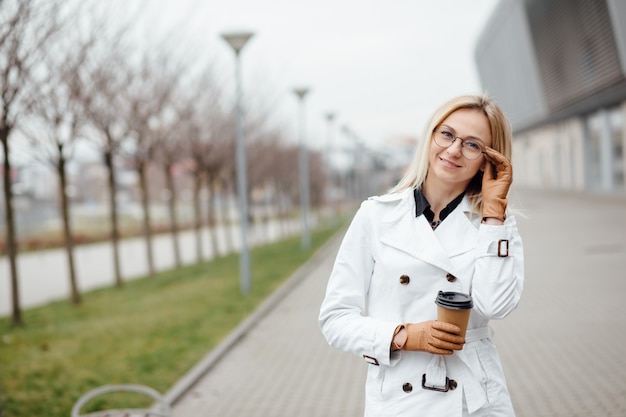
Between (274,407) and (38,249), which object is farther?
(38,249)

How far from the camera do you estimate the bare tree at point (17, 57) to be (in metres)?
7.82

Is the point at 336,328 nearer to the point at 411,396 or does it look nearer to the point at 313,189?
the point at 411,396

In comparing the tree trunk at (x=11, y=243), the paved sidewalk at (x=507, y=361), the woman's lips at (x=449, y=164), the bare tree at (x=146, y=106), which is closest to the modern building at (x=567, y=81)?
the bare tree at (x=146, y=106)

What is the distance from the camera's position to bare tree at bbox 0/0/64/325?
25.7ft

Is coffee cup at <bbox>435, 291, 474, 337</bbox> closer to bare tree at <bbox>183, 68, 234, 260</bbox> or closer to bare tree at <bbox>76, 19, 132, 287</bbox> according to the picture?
bare tree at <bbox>76, 19, 132, 287</bbox>

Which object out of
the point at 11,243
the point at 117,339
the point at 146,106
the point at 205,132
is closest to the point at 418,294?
the point at 117,339

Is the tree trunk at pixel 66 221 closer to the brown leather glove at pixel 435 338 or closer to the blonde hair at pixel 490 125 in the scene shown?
the blonde hair at pixel 490 125

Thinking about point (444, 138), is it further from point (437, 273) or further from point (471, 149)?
point (437, 273)

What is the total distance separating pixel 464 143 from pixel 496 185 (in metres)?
0.17

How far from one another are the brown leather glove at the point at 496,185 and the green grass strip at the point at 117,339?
4.34 metres

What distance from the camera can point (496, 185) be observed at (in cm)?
196

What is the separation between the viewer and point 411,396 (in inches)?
77.8

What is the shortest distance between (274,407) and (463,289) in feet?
12.9

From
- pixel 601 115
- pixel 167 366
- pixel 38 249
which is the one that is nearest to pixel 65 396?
pixel 167 366
